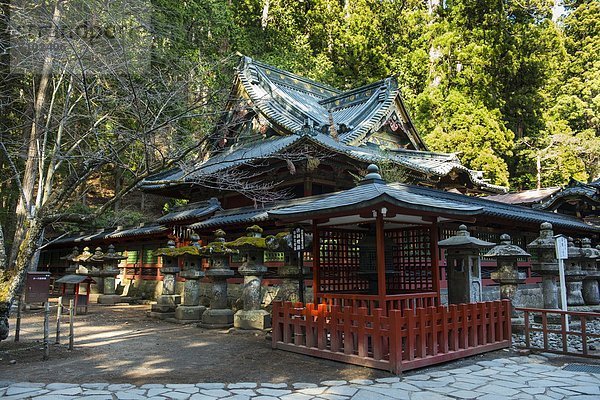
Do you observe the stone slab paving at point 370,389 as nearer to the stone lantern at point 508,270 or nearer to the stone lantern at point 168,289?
the stone lantern at point 508,270

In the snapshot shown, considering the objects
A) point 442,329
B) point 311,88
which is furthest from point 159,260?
point 442,329

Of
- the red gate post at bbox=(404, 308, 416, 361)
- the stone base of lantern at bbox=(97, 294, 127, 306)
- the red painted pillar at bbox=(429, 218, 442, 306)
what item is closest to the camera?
the red gate post at bbox=(404, 308, 416, 361)

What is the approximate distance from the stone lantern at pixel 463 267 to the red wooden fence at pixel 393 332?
149 cm

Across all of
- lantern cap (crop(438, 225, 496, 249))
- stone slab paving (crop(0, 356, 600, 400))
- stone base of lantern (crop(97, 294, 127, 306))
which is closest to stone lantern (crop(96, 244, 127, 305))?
stone base of lantern (crop(97, 294, 127, 306))

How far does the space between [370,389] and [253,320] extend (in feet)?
18.6

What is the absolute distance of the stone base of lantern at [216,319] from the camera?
11976 millimetres

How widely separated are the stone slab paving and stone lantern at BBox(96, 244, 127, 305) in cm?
1361

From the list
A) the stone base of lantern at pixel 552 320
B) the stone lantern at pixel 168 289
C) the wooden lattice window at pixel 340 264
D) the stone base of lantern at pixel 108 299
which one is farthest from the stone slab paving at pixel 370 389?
the stone base of lantern at pixel 108 299

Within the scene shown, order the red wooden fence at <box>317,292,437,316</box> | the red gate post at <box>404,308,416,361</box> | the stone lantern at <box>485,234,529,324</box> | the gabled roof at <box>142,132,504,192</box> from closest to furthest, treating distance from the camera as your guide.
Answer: the red gate post at <box>404,308,416,361</box>
the red wooden fence at <box>317,292,437,316</box>
the stone lantern at <box>485,234,529,324</box>
the gabled roof at <box>142,132,504,192</box>

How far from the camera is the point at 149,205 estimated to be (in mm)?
32562

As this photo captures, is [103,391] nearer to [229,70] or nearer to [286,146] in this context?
[286,146]

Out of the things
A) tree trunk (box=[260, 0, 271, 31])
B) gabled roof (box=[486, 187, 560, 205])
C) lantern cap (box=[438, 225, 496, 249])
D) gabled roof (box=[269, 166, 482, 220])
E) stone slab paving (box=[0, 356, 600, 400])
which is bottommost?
stone slab paving (box=[0, 356, 600, 400])

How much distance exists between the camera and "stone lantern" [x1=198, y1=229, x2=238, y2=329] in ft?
39.5

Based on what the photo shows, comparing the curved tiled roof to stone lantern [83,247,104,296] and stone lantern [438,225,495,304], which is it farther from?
stone lantern [438,225,495,304]
